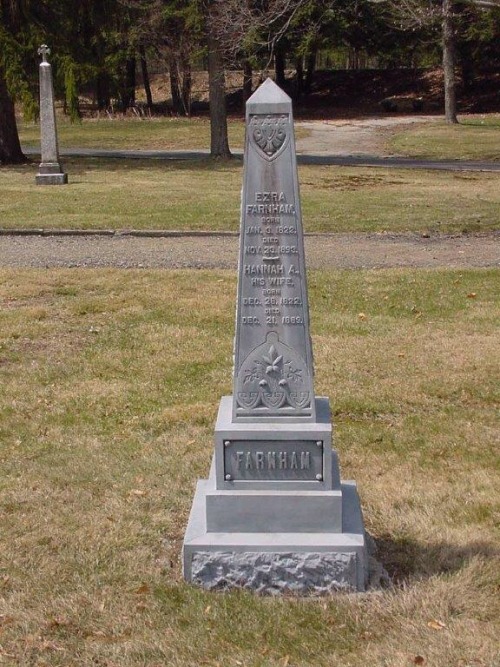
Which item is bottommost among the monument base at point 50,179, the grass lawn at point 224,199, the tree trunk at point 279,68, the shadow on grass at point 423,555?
the shadow on grass at point 423,555

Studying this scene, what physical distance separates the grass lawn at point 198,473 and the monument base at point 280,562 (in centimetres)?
10

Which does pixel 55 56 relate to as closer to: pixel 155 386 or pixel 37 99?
pixel 37 99

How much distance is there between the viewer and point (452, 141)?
34812mm

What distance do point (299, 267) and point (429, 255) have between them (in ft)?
30.7

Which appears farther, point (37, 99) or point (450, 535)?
point (37, 99)

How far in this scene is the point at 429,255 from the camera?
44.4ft

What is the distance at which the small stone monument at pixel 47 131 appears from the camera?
69.9ft

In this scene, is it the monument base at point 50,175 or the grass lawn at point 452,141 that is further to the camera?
the grass lawn at point 452,141

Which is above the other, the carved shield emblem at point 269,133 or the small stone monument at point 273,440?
the carved shield emblem at point 269,133

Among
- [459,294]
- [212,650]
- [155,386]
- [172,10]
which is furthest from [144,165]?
[212,650]

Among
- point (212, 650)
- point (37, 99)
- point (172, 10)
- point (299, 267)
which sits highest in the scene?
point (172, 10)

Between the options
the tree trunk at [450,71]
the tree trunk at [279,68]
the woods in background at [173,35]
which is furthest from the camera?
the tree trunk at [279,68]

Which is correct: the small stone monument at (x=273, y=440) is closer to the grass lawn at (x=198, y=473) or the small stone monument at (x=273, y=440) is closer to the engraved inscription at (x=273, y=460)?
the engraved inscription at (x=273, y=460)

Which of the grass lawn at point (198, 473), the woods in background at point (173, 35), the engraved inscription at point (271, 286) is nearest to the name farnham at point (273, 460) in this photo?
the engraved inscription at point (271, 286)
